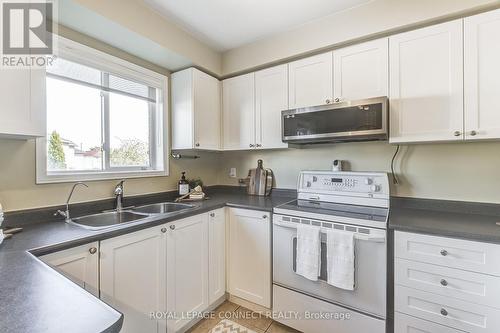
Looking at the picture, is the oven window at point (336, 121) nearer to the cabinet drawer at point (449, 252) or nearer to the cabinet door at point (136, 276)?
the cabinet drawer at point (449, 252)

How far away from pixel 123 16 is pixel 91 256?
1.58 meters

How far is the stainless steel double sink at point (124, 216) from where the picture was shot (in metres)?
1.63

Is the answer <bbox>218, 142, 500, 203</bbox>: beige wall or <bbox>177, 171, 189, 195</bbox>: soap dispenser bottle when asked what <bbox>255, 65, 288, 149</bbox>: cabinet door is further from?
<bbox>177, 171, 189, 195</bbox>: soap dispenser bottle

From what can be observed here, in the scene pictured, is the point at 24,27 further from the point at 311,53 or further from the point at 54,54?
the point at 311,53

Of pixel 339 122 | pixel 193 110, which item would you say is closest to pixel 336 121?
pixel 339 122

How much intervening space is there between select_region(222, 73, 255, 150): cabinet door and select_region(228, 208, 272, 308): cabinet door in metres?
0.78

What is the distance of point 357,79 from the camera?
5.96 ft

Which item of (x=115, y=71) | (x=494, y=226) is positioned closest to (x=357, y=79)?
(x=494, y=226)

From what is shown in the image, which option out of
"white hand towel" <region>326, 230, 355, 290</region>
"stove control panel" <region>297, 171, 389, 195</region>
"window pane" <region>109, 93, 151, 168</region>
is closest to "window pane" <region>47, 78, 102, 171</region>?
"window pane" <region>109, 93, 151, 168</region>

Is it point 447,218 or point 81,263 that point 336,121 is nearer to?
point 447,218

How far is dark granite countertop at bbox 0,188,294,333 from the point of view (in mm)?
530

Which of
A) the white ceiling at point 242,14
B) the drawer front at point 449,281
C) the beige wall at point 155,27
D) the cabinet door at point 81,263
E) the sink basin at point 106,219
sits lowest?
the drawer front at point 449,281

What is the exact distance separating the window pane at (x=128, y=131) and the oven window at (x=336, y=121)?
137 centimetres

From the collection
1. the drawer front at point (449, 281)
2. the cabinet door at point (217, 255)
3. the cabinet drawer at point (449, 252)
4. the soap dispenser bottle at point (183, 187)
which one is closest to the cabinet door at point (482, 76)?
the cabinet drawer at point (449, 252)
